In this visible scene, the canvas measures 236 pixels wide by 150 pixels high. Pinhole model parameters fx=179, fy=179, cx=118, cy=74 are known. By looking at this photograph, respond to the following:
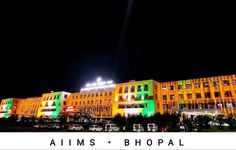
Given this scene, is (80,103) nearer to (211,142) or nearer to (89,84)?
(89,84)

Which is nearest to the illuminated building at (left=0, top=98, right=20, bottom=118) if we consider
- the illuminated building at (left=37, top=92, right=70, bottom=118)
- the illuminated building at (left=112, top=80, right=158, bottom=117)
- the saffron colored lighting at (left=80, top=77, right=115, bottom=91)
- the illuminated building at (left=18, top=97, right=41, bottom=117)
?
the illuminated building at (left=18, top=97, right=41, bottom=117)

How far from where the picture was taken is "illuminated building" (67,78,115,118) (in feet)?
152

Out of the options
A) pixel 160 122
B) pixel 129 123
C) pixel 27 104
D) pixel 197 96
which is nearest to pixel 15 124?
pixel 129 123

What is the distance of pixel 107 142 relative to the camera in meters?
5.52

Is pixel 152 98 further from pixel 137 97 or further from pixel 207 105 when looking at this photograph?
pixel 207 105

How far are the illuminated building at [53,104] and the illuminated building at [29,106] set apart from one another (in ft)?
20.7

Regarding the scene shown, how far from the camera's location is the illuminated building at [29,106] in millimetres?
68500

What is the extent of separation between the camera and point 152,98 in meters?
38.0

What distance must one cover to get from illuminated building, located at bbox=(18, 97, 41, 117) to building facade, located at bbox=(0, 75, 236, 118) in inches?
574

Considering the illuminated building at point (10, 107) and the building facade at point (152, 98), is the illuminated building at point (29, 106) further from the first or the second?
the building facade at point (152, 98)

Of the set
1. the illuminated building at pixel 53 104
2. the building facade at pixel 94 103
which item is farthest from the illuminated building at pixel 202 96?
the illuminated building at pixel 53 104

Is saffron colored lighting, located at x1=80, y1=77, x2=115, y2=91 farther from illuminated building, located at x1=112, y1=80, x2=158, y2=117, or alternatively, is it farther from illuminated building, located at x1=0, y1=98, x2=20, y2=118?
illuminated building, located at x1=0, y1=98, x2=20, y2=118

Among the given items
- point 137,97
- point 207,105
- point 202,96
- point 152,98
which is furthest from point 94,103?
point 207,105

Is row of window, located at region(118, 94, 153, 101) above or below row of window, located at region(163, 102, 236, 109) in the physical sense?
above
